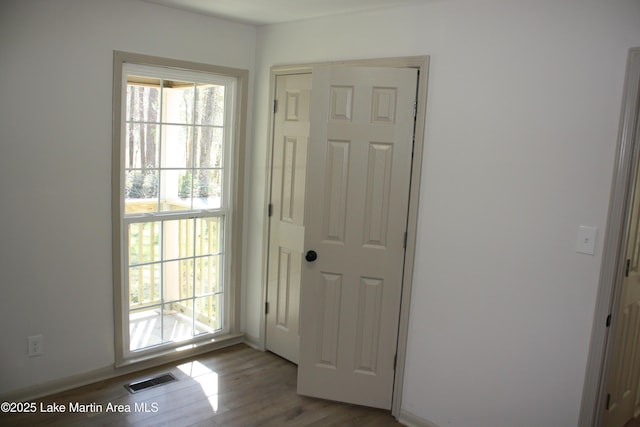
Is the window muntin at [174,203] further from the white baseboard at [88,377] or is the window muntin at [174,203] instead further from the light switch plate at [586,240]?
the light switch plate at [586,240]

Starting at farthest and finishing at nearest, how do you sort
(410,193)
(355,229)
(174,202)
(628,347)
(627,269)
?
(174,202)
(355,229)
(410,193)
(628,347)
(627,269)

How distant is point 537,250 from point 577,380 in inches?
24.9

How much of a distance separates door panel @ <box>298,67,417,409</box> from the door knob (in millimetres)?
26

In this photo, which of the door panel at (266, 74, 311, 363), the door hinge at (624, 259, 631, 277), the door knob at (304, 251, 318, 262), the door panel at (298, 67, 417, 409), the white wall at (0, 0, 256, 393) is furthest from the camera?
the door panel at (266, 74, 311, 363)

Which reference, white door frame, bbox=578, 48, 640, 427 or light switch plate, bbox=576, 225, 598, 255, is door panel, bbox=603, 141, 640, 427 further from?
light switch plate, bbox=576, 225, 598, 255

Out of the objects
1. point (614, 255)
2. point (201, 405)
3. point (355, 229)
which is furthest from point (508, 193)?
point (201, 405)

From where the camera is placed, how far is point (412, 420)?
9.97 ft

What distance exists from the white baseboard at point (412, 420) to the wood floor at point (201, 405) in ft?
0.19

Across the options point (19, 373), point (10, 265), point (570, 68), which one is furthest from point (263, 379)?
point (570, 68)

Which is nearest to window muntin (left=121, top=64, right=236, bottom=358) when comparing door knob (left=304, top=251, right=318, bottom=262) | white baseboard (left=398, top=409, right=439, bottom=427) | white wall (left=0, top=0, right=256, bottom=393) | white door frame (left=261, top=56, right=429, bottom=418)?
white wall (left=0, top=0, right=256, bottom=393)

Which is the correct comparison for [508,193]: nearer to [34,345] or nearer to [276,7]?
[276,7]

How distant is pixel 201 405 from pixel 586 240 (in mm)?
2385

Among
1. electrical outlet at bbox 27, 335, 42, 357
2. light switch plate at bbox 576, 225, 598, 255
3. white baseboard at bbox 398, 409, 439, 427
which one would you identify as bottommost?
white baseboard at bbox 398, 409, 439, 427

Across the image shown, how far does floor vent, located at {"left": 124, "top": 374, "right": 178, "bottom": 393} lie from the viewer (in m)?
3.28
